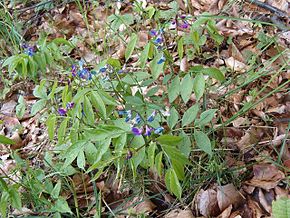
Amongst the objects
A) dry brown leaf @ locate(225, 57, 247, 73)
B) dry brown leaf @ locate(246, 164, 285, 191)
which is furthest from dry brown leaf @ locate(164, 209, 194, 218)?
dry brown leaf @ locate(225, 57, 247, 73)

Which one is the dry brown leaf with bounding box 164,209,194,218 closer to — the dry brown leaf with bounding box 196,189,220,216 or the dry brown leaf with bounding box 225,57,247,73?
the dry brown leaf with bounding box 196,189,220,216

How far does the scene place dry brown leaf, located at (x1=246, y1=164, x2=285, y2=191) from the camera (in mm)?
1637

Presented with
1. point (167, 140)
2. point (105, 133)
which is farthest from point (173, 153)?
point (105, 133)

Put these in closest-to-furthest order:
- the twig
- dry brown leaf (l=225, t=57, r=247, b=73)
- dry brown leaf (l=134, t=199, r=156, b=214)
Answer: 1. dry brown leaf (l=134, t=199, r=156, b=214)
2. dry brown leaf (l=225, t=57, r=247, b=73)
3. the twig

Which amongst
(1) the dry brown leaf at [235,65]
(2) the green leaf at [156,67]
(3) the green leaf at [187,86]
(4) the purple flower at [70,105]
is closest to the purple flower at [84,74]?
(4) the purple flower at [70,105]

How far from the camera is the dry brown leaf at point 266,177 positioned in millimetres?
1637

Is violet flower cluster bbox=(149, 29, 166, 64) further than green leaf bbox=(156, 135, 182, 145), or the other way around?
violet flower cluster bbox=(149, 29, 166, 64)

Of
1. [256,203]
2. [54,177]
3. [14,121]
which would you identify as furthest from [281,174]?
[14,121]

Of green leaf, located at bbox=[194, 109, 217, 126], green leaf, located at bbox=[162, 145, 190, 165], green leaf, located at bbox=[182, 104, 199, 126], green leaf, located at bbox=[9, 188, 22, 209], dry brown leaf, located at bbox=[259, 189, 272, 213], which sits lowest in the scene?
dry brown leaf, located at bbox=[259, 189, 272, 213]

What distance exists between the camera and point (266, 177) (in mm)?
1650

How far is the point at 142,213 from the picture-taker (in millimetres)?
1623

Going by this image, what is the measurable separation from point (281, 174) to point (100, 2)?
1924 mm

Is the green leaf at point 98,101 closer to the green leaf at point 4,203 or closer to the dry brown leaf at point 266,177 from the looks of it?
the green leaf at point 4,203

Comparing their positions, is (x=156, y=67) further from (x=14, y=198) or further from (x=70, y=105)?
(x=14, y=198)
